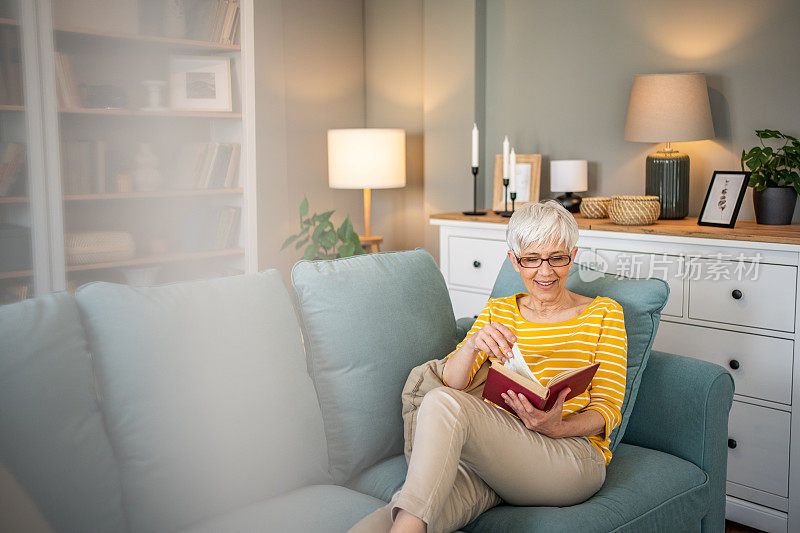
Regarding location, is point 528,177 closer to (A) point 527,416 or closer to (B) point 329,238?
(B) point 329,238

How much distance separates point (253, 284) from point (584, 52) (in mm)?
2248

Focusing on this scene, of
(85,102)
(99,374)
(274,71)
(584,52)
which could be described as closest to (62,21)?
(85,102)

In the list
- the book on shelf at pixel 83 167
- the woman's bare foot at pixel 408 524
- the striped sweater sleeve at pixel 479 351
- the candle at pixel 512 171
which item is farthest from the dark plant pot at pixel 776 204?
the book on shelf at pixel 83 167

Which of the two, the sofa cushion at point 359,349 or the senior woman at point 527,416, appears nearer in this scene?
the senior woman at point 527,416

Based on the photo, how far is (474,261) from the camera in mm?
3195

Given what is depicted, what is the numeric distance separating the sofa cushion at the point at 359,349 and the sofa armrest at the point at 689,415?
1.92 ft

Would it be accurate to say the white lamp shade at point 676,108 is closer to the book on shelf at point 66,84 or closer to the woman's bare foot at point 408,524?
the woman's bare foot at point 408,524

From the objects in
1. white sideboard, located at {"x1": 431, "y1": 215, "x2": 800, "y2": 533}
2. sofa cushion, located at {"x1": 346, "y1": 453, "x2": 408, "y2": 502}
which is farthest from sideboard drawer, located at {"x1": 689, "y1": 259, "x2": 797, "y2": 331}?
sofa cushion, located at {"x1": 346, "y1": 453, "x2": 408, "y2": 502}

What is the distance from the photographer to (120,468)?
145 cm

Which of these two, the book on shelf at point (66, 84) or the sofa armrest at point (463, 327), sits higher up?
the book on shelf at point (66, 84)

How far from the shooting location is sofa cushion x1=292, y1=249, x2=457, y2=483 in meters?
1.78

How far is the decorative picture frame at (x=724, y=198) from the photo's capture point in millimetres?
2580

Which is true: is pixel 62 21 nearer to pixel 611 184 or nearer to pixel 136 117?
pixel 136 117

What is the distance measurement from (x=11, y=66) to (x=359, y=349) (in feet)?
5.29
